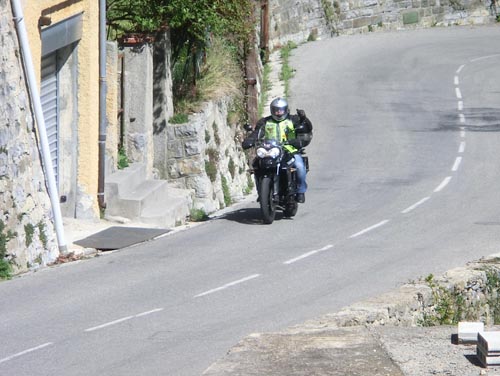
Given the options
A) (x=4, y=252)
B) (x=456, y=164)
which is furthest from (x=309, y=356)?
(x=456, y=164)

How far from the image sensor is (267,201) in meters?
17.8

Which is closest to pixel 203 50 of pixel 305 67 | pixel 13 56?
pixel 13 56

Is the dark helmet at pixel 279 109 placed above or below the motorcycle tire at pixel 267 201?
above

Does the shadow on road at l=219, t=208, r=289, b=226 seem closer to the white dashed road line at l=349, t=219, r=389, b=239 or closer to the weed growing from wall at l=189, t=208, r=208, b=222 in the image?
the weed growing from wall at l=189, t=208, r=208, b=222

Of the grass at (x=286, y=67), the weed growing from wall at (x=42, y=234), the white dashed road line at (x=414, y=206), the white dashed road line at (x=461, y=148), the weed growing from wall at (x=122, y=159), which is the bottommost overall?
the white dashed road line at (x=414, y=206)

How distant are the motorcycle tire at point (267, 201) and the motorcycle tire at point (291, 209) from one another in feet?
1.46

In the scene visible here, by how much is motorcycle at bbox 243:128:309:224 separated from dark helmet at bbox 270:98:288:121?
423 millimetres

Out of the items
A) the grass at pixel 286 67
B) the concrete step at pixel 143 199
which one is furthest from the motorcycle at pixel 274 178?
the grass at pixel 286 67

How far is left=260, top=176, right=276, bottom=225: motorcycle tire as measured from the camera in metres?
→ 17.7

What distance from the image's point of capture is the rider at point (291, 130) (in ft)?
60.0

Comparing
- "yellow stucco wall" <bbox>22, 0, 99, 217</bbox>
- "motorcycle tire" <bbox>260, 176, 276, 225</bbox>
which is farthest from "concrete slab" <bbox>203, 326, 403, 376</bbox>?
"yellow stucco wall" <bbox>22, 0, 99, 217</bbox>

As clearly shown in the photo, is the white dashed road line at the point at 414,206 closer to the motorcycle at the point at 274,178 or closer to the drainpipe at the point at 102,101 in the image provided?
the motorcycle at the point at 274,178

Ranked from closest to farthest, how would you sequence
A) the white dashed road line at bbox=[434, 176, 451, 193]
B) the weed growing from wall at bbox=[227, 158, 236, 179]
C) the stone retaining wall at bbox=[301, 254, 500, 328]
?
1. the stone retaining wall at bbox=[301, 254, 500, 328]
2. the white dashed road line at bbox=[434, 176, 451, 193]
3. the weed growing from wall at bbox=[227, 158, 236, 179]

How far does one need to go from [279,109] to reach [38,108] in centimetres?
421
